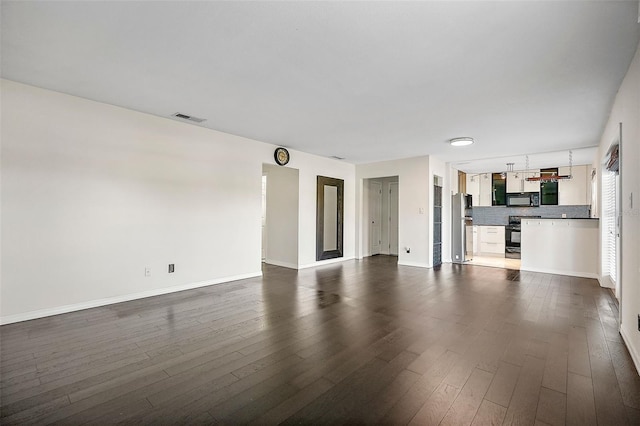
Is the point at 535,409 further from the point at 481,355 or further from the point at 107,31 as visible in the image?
the point at 107,31

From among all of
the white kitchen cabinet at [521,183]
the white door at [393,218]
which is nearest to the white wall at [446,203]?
the white door at [393,218]

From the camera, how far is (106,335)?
9.37 feet

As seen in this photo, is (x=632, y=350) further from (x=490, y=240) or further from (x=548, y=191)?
(x=548, y=191)

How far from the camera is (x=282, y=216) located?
267 inches

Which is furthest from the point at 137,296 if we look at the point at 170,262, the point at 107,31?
the point at 107,31

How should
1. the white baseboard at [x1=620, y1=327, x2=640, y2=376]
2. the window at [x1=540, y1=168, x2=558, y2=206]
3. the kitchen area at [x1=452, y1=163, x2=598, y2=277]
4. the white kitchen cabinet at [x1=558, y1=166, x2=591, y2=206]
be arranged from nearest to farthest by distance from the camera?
the white baseboard at [x1=620, y1=327, x2=640, y2=376] < the kitchen area at [x1=452, y1=163, x2=598, y2=277] < the white kitchen cabinet at [x1=558, y1=166, x2=591, y2=206] < the window at [x1=540, y1=168, x2=558, y2=206]

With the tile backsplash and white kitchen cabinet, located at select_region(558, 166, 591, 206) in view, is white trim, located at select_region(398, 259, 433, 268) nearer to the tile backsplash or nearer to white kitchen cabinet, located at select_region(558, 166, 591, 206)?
the tile backsplash

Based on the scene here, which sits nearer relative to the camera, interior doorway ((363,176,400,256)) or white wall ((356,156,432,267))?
white wall ((356,156,432,267))

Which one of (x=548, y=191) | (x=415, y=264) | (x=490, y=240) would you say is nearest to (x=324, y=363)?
(x=415, y=264)

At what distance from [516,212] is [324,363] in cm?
892

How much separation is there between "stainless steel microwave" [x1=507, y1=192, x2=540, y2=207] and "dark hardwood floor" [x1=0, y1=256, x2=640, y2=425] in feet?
17.1

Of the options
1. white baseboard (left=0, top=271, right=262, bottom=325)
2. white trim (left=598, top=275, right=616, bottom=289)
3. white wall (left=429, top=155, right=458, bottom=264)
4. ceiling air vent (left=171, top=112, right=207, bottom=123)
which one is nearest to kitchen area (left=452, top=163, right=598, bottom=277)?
white wall (left=429, top=155, right=458, bottom=264)

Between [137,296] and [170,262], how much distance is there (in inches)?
23.3

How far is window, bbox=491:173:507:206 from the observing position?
898 centimetres
